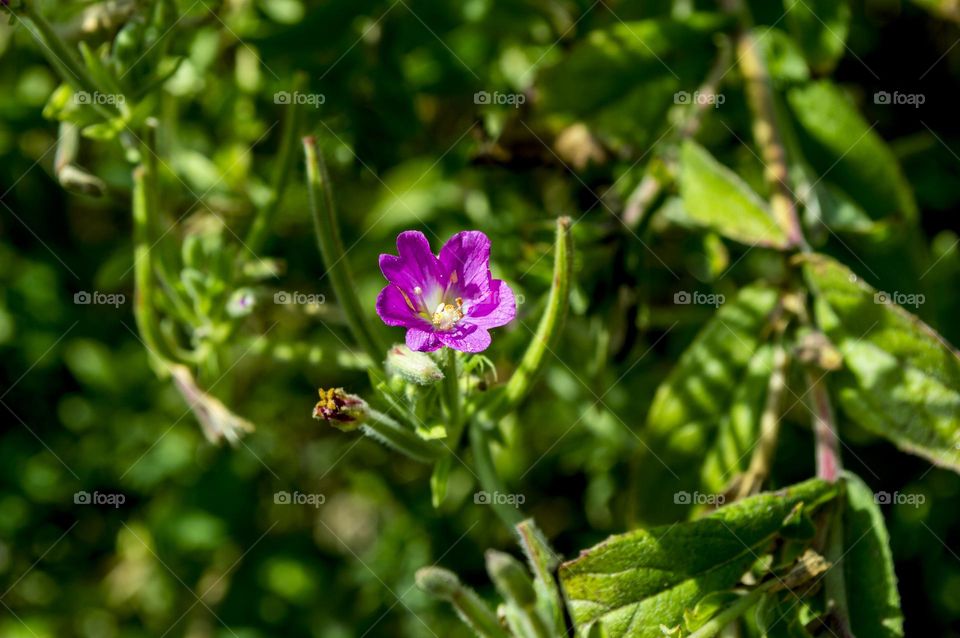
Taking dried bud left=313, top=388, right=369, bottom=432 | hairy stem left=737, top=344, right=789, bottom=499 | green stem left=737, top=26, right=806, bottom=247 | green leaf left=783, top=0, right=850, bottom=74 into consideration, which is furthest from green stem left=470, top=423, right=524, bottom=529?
green leaf left=783, top=0, right=850, bottom=74

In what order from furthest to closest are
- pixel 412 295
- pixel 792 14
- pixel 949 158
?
pixel 949 158 → pixel 792 14 → pixel 412 295

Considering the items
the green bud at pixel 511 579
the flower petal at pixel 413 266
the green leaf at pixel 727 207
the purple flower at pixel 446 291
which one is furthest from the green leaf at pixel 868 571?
the flower petal at pixel 413 266

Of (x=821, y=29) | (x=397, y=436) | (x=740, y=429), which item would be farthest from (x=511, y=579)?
(x=821, y=29)

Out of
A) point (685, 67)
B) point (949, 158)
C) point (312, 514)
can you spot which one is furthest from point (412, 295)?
point (949, 158)

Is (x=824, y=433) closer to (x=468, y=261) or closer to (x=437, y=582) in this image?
(x=468, y=261)

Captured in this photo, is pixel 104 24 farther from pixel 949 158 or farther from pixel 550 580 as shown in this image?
pixel 949 158

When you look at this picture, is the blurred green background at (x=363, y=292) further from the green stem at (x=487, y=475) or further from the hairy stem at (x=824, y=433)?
the green stem at (x=487, y=475)
